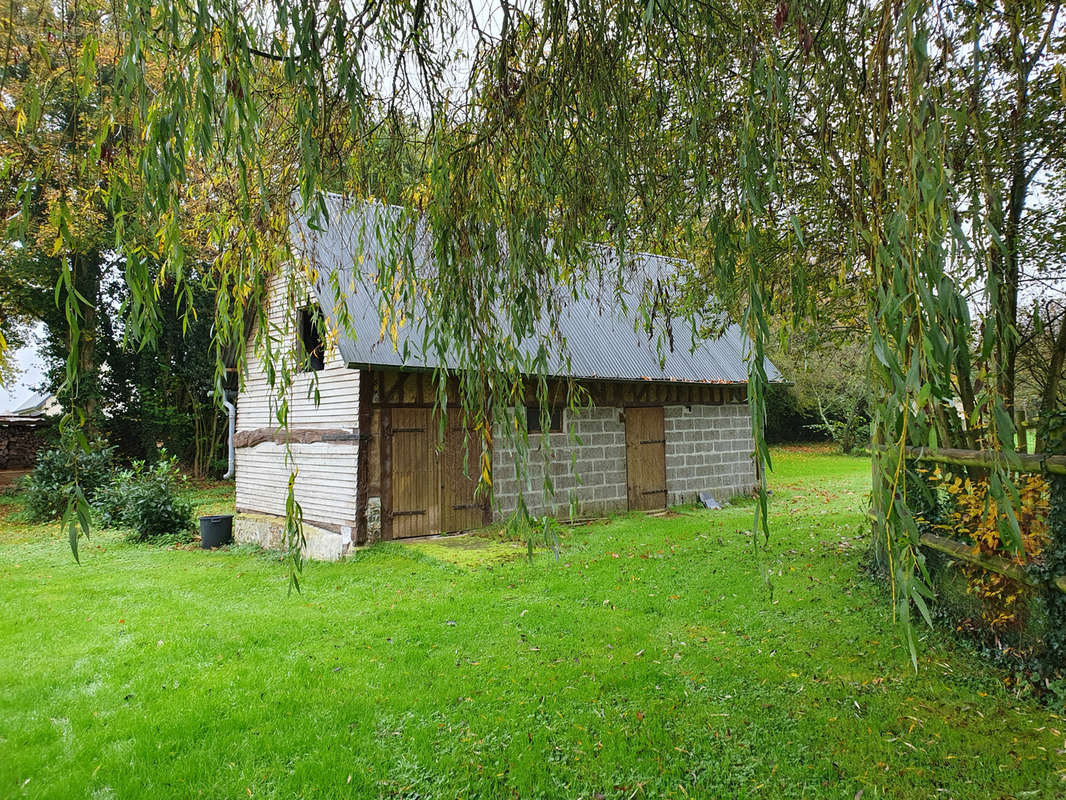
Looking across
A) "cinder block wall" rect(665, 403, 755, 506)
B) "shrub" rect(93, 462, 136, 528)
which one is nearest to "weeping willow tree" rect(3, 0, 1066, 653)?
"cinder block wall" rect(665, 403, 755, 506)

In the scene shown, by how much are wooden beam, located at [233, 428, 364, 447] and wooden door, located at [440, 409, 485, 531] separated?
1247mm

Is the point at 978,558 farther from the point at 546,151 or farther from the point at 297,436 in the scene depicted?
the point at 297,436

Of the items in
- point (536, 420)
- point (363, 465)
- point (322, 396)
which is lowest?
point (363, 465)

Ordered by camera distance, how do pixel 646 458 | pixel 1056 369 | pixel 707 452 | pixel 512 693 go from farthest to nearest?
pixel 707 452 → pixel 646 458 → pixel 1056 369 → pixel 512 693

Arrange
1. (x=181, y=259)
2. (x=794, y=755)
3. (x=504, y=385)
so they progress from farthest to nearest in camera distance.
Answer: (x=794, y=755) < (x=504, y=385) < (x=181, y=259)

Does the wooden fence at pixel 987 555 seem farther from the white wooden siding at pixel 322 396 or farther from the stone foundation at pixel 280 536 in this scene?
the stone foundation at pixel 280 536

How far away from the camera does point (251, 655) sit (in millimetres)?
4422

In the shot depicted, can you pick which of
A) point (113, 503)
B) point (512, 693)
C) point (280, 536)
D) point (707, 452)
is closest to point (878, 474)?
point (512, 693)

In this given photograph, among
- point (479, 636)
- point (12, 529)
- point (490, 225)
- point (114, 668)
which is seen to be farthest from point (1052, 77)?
point (12, 529)

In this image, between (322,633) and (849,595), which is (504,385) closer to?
(322,633)

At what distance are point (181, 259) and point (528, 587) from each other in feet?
15.4

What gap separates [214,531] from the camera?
9.75m

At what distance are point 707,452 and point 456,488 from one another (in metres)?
4.95

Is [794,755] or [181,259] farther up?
[181,259]
